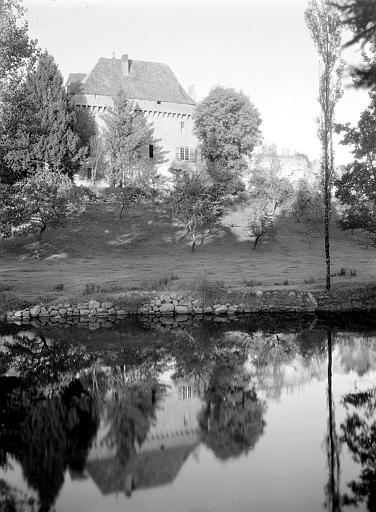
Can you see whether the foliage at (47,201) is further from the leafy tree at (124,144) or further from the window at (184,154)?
the window at (184,154)

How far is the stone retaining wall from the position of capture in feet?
69.5

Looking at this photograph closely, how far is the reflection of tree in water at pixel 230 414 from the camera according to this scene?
30.4 feet

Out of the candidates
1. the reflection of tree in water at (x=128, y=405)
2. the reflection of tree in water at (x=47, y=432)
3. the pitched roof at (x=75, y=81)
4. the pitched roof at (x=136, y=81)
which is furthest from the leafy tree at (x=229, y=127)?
the reflection of tree in water at (x=47, y=432)

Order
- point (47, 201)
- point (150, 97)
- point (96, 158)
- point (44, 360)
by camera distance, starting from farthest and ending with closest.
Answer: point (150, 97) → point (96, 158) → point (47, 201) → point (44, 360)

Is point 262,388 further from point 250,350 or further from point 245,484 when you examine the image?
point 245,484

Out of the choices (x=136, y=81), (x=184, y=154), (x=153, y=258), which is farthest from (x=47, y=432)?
(x=136, y=81)

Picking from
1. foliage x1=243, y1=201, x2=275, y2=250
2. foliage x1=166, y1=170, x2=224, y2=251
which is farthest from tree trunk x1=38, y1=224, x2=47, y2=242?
foliage x1=243, y1=201, x2=275, y2=250

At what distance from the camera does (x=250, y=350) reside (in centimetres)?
1611

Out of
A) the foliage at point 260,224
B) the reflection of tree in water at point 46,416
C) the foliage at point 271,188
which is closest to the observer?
the reflection of tree in water at point 46,416

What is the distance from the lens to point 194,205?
41969mm

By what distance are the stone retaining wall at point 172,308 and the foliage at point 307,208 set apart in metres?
26.1

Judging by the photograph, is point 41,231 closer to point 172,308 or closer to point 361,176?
point 172,308

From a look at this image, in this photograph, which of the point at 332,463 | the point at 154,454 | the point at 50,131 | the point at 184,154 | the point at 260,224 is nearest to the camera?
the point at 332,463

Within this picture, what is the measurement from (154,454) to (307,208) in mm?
43999
